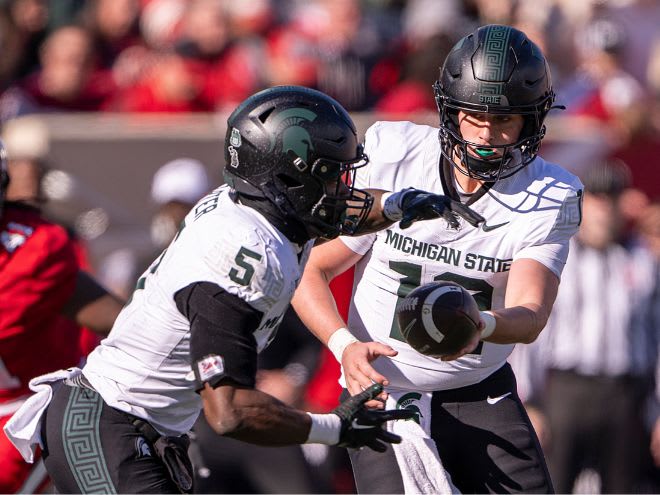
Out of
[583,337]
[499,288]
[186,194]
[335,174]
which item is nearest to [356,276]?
[499,288]

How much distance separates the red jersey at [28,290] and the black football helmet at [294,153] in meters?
1.18

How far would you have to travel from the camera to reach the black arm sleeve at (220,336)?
3369mm

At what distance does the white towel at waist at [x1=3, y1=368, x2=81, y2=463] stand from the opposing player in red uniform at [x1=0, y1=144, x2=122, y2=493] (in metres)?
0.72

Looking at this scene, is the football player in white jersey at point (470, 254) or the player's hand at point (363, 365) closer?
the player's hand at point (363, 365)

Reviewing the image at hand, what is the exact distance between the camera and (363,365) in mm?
3818

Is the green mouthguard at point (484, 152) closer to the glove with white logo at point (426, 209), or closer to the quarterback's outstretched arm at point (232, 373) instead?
the glove with white logo at point (426, 209)

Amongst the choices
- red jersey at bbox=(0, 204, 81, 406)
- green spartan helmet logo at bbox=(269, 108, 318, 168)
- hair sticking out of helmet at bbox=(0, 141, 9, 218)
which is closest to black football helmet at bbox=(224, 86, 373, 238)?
green spartan helmet logo at bbox=(269, 108, 318, 168)

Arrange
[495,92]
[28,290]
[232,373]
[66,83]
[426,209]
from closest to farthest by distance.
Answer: [232,373], [426,209], [495,92], [28,290], [66,83]

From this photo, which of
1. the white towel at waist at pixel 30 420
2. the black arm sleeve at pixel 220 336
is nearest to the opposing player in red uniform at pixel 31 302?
the white towel at waist at pixel 30 420

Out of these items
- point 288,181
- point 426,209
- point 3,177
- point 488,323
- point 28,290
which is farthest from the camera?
point 3,177

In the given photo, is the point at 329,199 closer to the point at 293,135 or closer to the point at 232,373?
the point at 293,135

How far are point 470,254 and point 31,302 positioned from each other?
5.13ft

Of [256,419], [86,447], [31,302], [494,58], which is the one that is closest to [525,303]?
[494,58]

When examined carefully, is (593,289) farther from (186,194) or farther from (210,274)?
(210,274)
